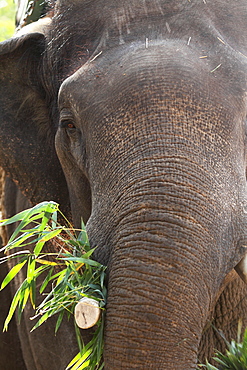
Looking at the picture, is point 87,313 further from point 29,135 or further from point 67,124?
point 29,135

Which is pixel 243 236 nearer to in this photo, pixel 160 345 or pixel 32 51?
pixel 160 345

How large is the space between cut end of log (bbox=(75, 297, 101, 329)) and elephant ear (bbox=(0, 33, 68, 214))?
1.40m

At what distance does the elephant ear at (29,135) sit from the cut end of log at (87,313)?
1399 millimetres

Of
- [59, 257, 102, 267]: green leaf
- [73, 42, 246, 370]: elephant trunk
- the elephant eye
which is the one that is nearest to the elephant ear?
the elephant eye

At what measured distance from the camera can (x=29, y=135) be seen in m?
3.91

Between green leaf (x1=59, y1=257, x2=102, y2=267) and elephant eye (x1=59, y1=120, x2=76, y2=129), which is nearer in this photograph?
green leaf (x1=59, y1=257, x2=102, y2=267)

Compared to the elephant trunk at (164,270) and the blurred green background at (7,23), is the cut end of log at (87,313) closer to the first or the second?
the elephant trunk at (164,270)

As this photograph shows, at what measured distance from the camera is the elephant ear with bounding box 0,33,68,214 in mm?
3859

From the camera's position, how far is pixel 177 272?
96.4 inches

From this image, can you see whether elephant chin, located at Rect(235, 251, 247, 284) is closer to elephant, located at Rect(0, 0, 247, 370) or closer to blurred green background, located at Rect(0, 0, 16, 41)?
elephant, located at Rect(0, 0, 247, 370)

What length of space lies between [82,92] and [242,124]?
0.70m

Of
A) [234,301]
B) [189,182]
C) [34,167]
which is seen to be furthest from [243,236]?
[34,167]

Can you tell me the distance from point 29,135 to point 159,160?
1.49 m

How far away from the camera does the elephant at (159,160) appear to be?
247 cm
